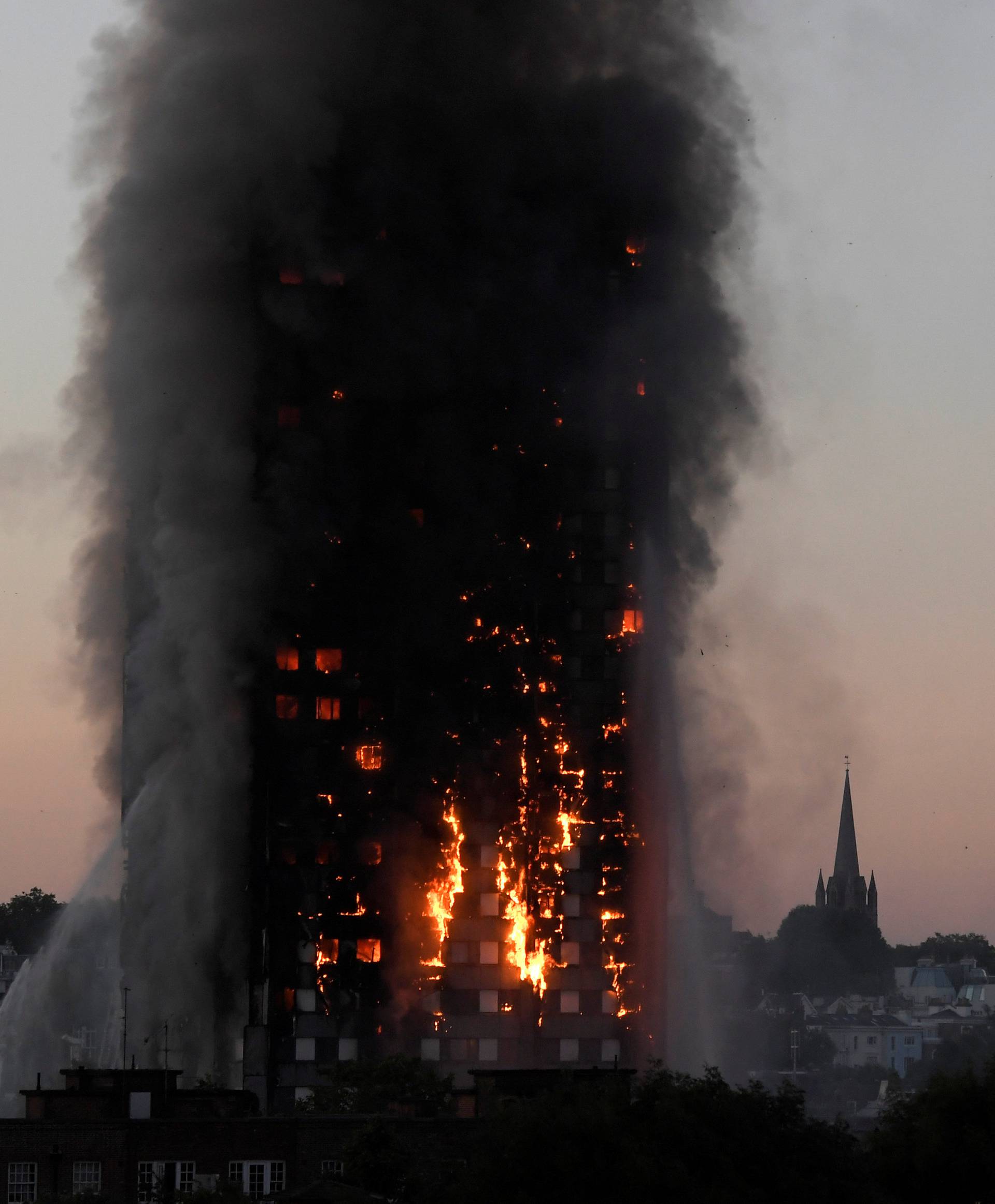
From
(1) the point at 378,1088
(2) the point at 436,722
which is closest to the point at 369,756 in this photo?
(2) the point at 436,722

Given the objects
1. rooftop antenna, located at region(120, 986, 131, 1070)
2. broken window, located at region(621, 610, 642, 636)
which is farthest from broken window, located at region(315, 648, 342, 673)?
rooftop antenna, located at region(120, 986, 131, 1070)

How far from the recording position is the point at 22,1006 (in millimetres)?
198000

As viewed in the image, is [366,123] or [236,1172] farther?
[366,123]

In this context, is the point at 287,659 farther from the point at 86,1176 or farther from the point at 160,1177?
the point at 86,1176

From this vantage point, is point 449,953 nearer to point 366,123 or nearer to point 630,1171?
point 366,123

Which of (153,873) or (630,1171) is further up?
(153,873)

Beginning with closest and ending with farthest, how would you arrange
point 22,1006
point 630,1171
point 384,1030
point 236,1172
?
point 630,1171 → point 236,1172 → point 384,1030 → point 22,1006

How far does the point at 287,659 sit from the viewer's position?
603 ft

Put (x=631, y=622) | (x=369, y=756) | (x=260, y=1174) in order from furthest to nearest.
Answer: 1. (x=631, y=622)
2. (x=369, y=756)
3. (x=260, y=1174)

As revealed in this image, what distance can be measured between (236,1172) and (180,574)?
65706mm

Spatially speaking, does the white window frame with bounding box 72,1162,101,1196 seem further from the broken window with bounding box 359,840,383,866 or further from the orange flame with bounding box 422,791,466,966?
the orange flame with bounding box 422,791,466,966

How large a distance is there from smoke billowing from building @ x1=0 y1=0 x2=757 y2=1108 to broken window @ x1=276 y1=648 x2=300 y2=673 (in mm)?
131

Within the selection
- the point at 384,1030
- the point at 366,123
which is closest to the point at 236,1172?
the point at 384,1030

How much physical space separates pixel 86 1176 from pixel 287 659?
6699cm
